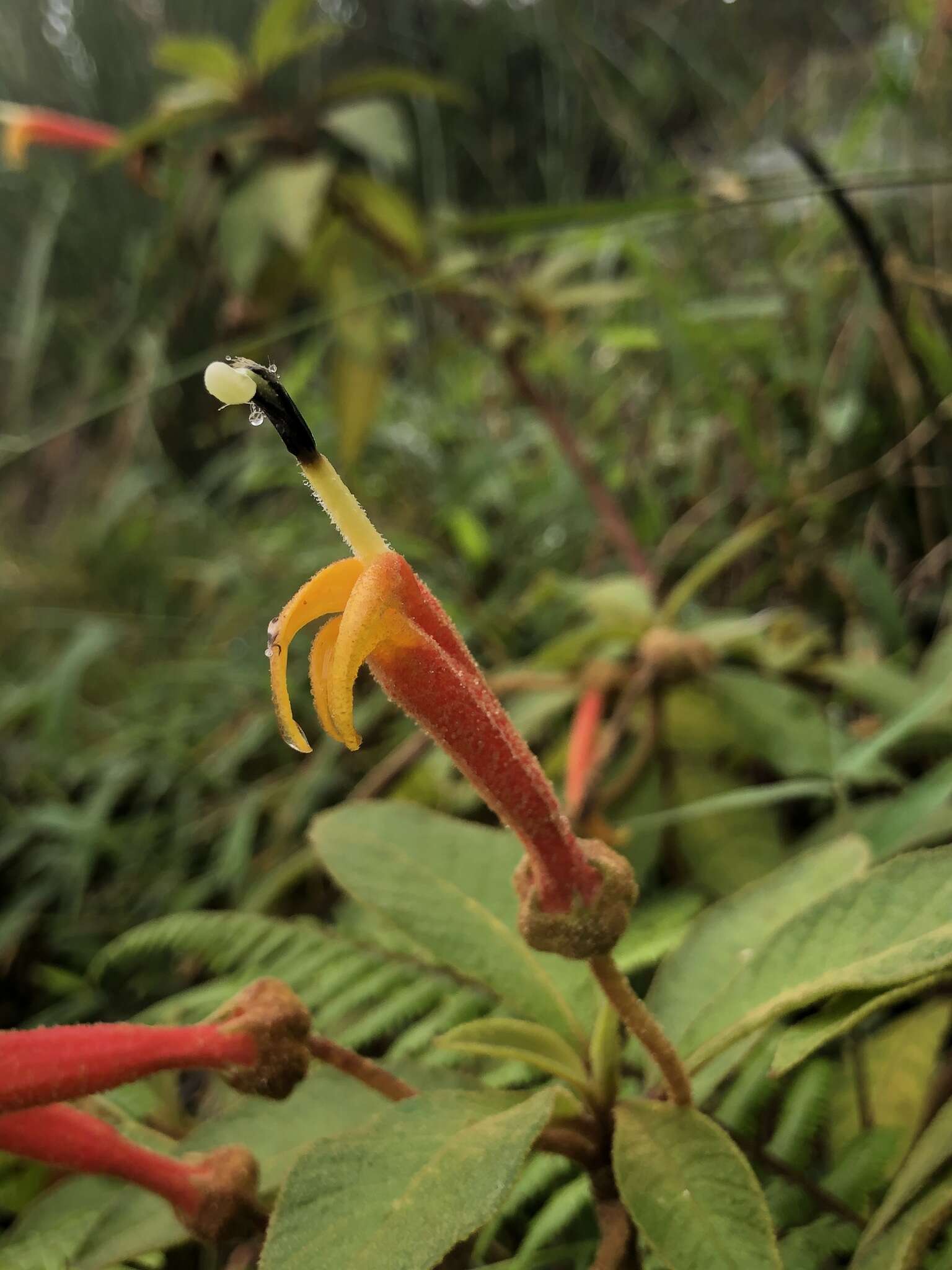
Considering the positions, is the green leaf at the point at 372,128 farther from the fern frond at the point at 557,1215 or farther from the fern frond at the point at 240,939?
the fern frond at the point at 557,1215

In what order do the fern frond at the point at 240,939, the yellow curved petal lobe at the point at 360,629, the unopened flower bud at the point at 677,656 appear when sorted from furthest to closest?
the unopened flower bud at the point at 677,656
the fern frond at the point at 240,939
the yellow curved petal lobe at the point at 360,629

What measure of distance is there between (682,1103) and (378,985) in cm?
28

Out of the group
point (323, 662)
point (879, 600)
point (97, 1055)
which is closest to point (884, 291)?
point (879, 600)

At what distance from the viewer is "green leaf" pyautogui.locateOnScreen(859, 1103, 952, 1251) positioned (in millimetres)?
315

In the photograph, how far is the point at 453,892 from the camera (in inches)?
18.2

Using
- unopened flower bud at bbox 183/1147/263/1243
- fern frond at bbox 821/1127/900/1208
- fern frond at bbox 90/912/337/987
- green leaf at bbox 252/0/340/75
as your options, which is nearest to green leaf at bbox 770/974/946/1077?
fern frond at bbox 821/1127/900/1208

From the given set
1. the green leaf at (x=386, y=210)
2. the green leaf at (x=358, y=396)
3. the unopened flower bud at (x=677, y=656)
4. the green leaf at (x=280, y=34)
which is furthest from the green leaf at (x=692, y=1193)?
the green leaf at (x=280, y=34)

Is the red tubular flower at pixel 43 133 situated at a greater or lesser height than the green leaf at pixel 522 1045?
greater

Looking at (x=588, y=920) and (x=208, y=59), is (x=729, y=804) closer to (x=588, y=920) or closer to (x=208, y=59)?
(x=588, y=920)

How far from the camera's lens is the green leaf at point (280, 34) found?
110cm

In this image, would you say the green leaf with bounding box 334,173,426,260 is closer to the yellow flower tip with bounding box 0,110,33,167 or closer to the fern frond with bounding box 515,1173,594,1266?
the yellow flower tip with bounding box 0,110,33,167

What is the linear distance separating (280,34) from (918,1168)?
50.4 inches

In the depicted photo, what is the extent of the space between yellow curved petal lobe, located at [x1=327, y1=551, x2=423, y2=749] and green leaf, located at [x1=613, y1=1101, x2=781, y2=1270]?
0.19m

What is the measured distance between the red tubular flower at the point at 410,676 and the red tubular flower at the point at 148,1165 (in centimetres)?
18
